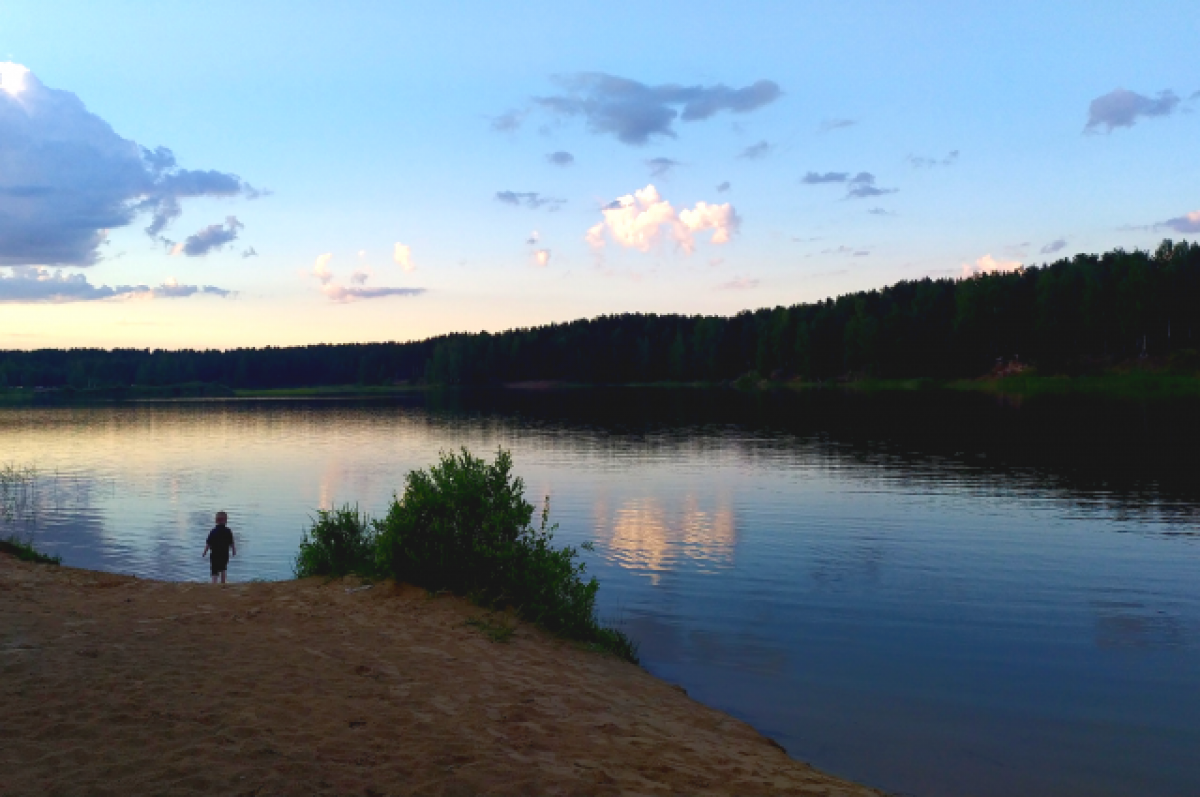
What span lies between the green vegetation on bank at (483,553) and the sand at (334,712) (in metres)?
0.82

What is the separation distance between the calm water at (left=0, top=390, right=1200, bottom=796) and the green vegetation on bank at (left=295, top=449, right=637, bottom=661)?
5.52 feet

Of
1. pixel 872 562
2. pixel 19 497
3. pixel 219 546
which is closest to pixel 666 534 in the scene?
pixel 872 562

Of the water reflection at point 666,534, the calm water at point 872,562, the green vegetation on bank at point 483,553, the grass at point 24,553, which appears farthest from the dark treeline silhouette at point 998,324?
the grass at point 24,553

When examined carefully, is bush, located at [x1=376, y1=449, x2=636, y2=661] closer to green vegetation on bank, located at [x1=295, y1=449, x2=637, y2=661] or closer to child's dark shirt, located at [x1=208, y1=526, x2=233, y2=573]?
green vegetation on bank, located at [x1=295, y1=449, x2=637, y2=661]

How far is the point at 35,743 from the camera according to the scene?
7.27 m

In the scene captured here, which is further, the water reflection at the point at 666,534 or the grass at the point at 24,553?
the water reflection at the point at 666,534

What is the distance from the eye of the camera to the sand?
716cm

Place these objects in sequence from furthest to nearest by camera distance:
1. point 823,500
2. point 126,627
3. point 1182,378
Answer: point 1182,378 < point 823,500 < point 126,627

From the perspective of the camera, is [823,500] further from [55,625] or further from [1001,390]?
[1001,390]

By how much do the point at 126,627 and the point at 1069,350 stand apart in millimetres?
143668

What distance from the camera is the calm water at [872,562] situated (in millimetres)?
10820

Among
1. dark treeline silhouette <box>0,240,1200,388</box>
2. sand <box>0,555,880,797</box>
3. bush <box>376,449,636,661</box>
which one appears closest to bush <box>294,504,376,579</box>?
bush <box>376,449,636,661</box>

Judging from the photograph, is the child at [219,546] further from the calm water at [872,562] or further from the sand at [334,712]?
the sand at [334,712]

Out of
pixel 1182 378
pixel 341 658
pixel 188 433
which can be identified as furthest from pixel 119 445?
pixel 1182 378
